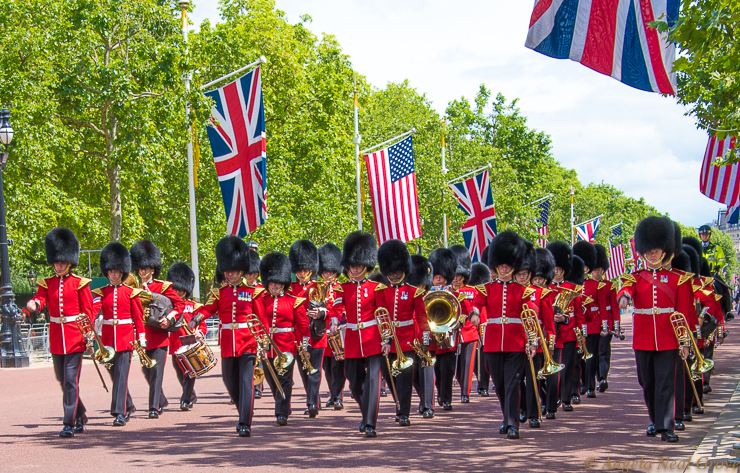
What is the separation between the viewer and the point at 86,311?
9391mm

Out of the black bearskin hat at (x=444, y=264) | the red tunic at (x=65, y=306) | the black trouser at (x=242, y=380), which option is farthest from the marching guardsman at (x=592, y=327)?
the red tunic at (x=65, y=306)

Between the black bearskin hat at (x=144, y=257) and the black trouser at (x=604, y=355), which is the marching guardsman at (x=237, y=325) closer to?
the black bearskin hat at (x=144, y=257)

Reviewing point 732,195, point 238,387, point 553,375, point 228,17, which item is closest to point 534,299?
point 553,375

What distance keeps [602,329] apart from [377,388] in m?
4.10

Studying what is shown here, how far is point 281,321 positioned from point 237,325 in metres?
0.93

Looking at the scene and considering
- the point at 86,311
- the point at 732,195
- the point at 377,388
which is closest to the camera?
the point at 377,388

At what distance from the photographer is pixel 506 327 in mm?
8477

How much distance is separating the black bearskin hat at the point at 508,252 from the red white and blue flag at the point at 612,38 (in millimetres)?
1784

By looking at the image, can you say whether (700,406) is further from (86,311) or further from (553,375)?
(86,311)

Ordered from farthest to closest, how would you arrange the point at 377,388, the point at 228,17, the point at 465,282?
1. the point at 228,17
2. the point at 465,282
3. the point at 377,388

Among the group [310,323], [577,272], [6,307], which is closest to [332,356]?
[310,323]

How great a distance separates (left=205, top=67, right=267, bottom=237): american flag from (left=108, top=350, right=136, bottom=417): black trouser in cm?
528

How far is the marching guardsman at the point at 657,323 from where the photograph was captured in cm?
802

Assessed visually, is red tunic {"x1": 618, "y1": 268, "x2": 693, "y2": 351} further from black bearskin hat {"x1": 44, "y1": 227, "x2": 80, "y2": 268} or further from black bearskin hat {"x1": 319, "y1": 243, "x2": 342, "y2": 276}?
black bearskin hat {"x1": 44, "y1": 227, "x2": 80, "y2": 268}
